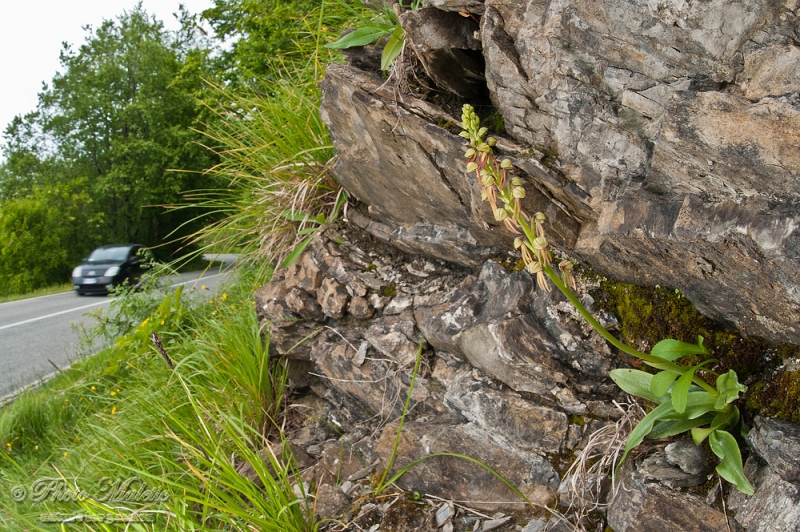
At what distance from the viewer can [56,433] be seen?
521cm

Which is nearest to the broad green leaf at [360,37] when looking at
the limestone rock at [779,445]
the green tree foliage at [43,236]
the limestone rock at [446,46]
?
the limestone rock at [446,46]

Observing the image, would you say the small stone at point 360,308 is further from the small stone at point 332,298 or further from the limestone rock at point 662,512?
the limestone rock at point 662,512

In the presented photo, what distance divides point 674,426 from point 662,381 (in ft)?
0.85

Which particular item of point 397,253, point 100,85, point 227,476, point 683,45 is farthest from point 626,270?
point 100,85

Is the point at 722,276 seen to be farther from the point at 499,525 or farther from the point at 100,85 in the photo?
the point at 100,85

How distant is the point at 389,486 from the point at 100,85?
35867mm

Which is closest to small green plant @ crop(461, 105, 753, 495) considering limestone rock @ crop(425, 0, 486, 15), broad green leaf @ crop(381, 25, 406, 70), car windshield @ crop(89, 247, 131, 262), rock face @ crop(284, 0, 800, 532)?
rock face @ crop(284, 0, 800, 532)

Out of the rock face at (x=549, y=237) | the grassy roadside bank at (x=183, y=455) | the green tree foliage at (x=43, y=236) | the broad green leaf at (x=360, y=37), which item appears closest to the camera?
the rock face at (x=549, y=237)

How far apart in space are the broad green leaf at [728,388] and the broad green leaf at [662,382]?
0.17 m

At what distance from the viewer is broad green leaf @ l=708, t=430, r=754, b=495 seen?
5.63 feet

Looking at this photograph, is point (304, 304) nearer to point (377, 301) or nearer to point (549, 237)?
point (377, 301)

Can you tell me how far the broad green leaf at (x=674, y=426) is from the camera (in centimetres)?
191

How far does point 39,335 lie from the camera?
36.8 ft

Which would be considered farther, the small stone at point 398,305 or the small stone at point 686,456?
the small stone at point 398,305
